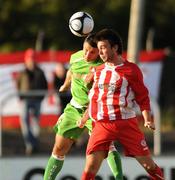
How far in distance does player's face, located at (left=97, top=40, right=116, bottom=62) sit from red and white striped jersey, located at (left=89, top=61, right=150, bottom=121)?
0.08m

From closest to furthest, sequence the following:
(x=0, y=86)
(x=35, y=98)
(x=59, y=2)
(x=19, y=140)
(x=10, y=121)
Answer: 1. (x=35, y=98)
2. (x=19, y=140)
3. (x=10, y=121)
4. (x=0, y=86)
5. (x=59, y=2)

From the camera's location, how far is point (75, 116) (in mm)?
10117

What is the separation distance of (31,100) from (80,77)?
18.1 feet

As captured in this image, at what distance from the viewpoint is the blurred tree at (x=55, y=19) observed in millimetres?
32844

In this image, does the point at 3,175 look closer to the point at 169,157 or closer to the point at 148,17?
the point at 169,157

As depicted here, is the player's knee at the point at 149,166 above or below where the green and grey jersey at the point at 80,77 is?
below

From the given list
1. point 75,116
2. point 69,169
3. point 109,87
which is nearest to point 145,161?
point 109,87

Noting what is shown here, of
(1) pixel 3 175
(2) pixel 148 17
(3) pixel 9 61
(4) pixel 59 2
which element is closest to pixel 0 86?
(3) pixel 9 61

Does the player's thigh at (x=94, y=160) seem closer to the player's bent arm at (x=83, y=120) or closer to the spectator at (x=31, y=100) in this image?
the player's bent arm at (x=83, y=120)

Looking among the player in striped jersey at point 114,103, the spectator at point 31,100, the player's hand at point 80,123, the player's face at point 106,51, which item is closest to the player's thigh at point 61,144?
the player's hand at point 80,123

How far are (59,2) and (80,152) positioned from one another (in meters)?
18.3

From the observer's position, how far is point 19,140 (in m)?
16.5

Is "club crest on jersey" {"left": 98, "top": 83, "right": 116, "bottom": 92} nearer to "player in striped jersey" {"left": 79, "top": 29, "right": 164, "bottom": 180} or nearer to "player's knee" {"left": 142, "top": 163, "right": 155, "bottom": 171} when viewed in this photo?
"player in striped jersey" {"left": 79, "top": 29, "right": 164, "bottom": 180}

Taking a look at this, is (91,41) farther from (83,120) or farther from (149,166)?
(149,166)
